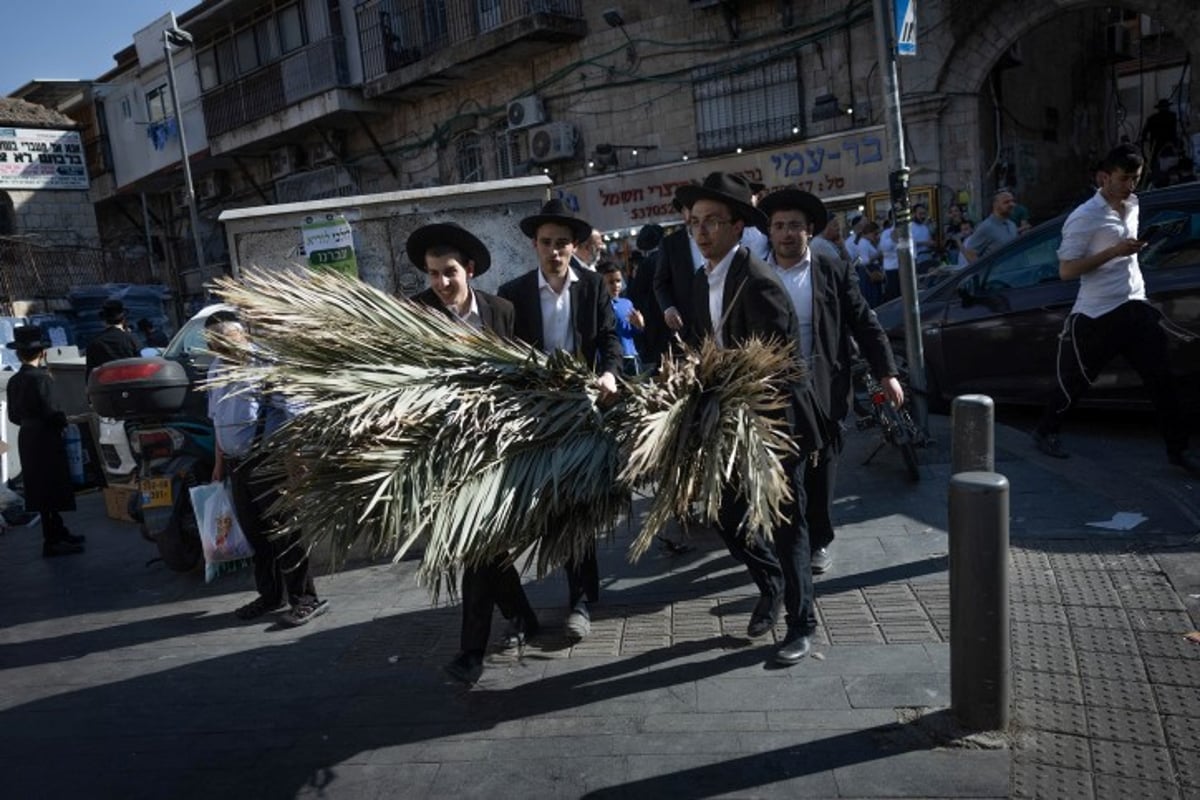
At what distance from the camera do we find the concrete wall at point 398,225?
6.59 metres

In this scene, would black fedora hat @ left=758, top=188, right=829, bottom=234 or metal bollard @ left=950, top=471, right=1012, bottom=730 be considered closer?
metal bollard @ left=950, top=471, right=1012, bottom=730

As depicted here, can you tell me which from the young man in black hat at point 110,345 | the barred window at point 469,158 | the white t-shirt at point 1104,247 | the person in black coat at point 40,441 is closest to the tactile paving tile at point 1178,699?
the white t-shirt at point 1104,247

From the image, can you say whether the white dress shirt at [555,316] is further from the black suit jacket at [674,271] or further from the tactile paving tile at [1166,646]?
the tactile paving tile at [1166,646]

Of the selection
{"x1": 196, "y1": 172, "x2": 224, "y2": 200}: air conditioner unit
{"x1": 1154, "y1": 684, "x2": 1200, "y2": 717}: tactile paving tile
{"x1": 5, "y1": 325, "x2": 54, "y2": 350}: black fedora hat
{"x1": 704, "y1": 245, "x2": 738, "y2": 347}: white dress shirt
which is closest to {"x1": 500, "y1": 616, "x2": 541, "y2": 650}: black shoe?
{"x1": 704, "y1": 245, "x2": 738, "y2": 347}: white dress shirt

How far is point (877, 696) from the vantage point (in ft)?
10.4

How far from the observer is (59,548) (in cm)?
693

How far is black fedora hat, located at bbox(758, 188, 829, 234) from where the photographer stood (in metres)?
4.20

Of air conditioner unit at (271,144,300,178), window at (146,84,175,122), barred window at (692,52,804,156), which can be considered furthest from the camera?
window at (146,84,175,122)

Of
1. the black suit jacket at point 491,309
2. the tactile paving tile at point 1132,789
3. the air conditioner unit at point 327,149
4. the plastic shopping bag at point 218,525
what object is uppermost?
the air conditioner unit at point 327,149

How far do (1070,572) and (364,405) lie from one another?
3237 millimetres

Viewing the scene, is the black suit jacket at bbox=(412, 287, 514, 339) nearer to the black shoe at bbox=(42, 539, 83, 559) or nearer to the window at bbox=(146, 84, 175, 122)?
the black shoe at bbox=(42, 539, 83, 559)

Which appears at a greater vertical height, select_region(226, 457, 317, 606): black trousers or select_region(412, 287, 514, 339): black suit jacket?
select_region(412, 287, 514, 339): black suit jacket

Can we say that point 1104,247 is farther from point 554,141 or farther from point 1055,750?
point 554,141

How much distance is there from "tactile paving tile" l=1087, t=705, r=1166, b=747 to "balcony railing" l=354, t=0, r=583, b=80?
16373mm
